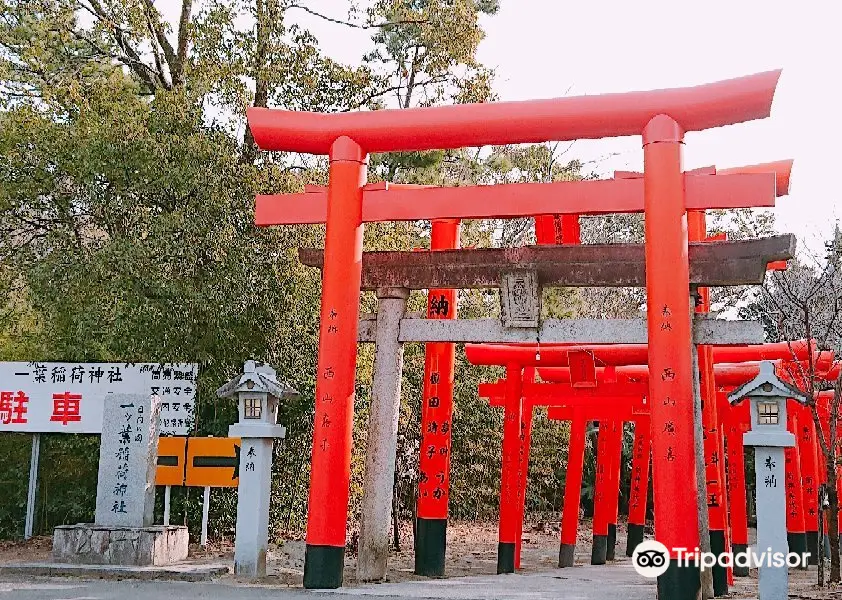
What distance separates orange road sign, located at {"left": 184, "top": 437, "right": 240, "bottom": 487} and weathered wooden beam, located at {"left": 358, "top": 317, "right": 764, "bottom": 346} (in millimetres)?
4121

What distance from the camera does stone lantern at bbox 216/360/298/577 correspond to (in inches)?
359

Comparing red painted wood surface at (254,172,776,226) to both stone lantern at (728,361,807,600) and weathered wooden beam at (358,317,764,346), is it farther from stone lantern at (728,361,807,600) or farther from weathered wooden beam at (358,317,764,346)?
stone lantern at (728,361,807,600)

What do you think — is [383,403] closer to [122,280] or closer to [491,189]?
[491,189]

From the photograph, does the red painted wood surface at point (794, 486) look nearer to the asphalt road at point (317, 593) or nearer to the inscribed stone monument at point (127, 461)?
the asphalt road at point (317, 593)

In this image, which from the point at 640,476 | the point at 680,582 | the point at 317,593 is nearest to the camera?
the point at 680,582

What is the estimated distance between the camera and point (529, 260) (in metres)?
8.90

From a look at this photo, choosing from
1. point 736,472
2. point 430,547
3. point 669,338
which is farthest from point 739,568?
point 669,338

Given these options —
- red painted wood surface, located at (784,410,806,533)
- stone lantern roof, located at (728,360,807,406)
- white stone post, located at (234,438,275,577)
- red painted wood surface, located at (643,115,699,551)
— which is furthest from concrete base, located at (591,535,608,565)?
red painted wood surface, located at (643,115,699,551)

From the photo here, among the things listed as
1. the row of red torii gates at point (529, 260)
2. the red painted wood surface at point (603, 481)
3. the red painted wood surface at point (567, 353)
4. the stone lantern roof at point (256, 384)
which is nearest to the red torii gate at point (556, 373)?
the red painted wood surface at point (567, 353)

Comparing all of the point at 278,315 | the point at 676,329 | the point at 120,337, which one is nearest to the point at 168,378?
the point at 120,337

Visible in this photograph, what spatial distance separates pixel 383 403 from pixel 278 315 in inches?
193

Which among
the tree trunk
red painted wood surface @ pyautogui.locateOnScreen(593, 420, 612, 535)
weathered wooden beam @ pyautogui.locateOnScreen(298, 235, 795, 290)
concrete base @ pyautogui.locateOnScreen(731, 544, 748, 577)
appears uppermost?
the tree trunk

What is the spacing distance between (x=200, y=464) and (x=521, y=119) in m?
6.82

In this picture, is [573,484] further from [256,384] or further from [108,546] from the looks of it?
[108,546]
